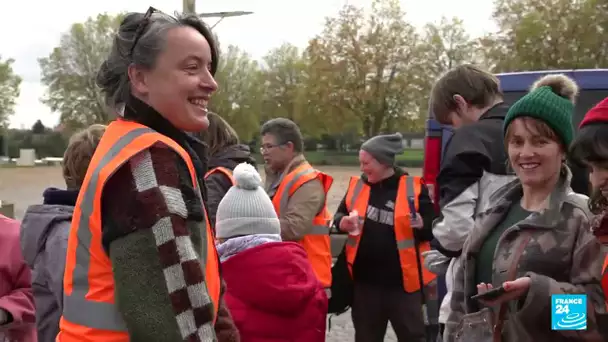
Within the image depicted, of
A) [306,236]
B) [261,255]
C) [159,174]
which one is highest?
[159,174]

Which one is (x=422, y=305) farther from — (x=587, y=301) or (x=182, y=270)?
(x=182, y=270)

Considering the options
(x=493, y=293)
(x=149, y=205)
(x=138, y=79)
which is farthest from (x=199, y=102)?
(x=493, y=293)

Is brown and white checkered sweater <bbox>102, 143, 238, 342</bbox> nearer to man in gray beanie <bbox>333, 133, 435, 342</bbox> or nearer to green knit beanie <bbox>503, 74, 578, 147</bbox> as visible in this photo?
green knit beanie <bbox>503, 74, 578, 147</bbox>

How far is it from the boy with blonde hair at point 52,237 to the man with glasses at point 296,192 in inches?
79.0

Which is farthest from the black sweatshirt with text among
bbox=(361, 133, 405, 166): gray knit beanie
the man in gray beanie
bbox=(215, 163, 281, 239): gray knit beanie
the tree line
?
the tree line

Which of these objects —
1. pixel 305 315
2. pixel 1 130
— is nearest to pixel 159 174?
pixel 305 315

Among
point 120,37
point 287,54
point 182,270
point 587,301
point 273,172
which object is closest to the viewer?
point 182,270

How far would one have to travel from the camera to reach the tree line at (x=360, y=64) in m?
29.3

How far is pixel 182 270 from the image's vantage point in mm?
1806

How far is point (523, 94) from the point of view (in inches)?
197

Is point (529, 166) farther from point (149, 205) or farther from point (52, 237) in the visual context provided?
point (52, 237)

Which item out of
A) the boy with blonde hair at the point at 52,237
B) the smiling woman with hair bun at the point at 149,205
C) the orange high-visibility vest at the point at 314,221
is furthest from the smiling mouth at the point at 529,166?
the orange high-visibility vest at the point at 314,221

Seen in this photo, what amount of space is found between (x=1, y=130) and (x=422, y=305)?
Answer: 60800mm

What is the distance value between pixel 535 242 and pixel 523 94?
2538 millimetres
